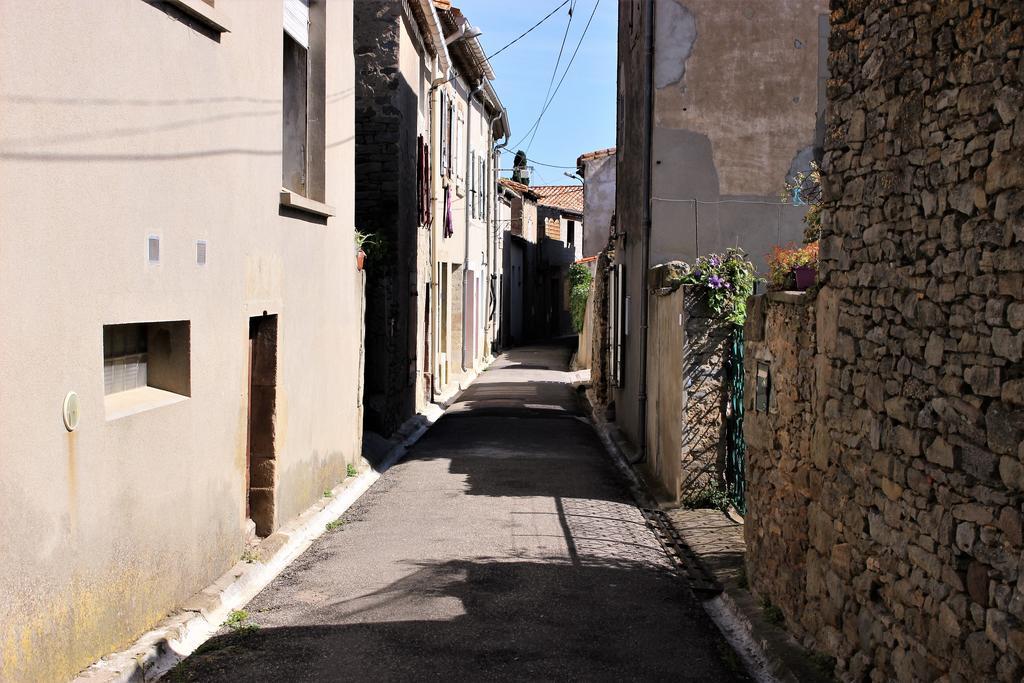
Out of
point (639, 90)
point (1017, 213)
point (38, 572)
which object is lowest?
point (38, 572)

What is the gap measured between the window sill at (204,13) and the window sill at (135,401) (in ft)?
7.20

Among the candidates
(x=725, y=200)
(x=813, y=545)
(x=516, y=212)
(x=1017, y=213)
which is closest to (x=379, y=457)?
(x=725, y=200)

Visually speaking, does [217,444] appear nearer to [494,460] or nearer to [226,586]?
[226,586]

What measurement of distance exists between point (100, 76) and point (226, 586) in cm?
329

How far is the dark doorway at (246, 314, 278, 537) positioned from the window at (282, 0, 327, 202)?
1.81m

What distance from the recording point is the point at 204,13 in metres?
6.62

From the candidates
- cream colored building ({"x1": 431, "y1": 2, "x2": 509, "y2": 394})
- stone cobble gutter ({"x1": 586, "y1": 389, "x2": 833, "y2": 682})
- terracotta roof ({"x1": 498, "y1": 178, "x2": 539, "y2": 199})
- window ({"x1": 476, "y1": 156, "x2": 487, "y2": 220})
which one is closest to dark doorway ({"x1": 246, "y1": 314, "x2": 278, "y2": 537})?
stone cobble gutter ({"x1": 586, "y1": 389, "x2": 833, "y2": 682})

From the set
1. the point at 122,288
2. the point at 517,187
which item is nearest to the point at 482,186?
the point at 517,187

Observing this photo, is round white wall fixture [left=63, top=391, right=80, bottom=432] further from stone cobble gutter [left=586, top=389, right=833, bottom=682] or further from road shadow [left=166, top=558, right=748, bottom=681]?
stone cobble gutter [left=586, top=389, right=833, bottom=682]

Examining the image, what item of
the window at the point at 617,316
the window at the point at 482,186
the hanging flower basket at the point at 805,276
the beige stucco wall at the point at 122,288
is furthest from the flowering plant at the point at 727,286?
the window at the point at 482,186

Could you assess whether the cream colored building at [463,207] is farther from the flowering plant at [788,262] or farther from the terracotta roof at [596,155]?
the flowering plant at [788,262]

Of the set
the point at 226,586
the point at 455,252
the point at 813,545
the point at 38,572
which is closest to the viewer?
the point at 38,572

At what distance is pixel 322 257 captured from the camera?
10.4m

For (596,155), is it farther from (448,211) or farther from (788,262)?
(788,262)
